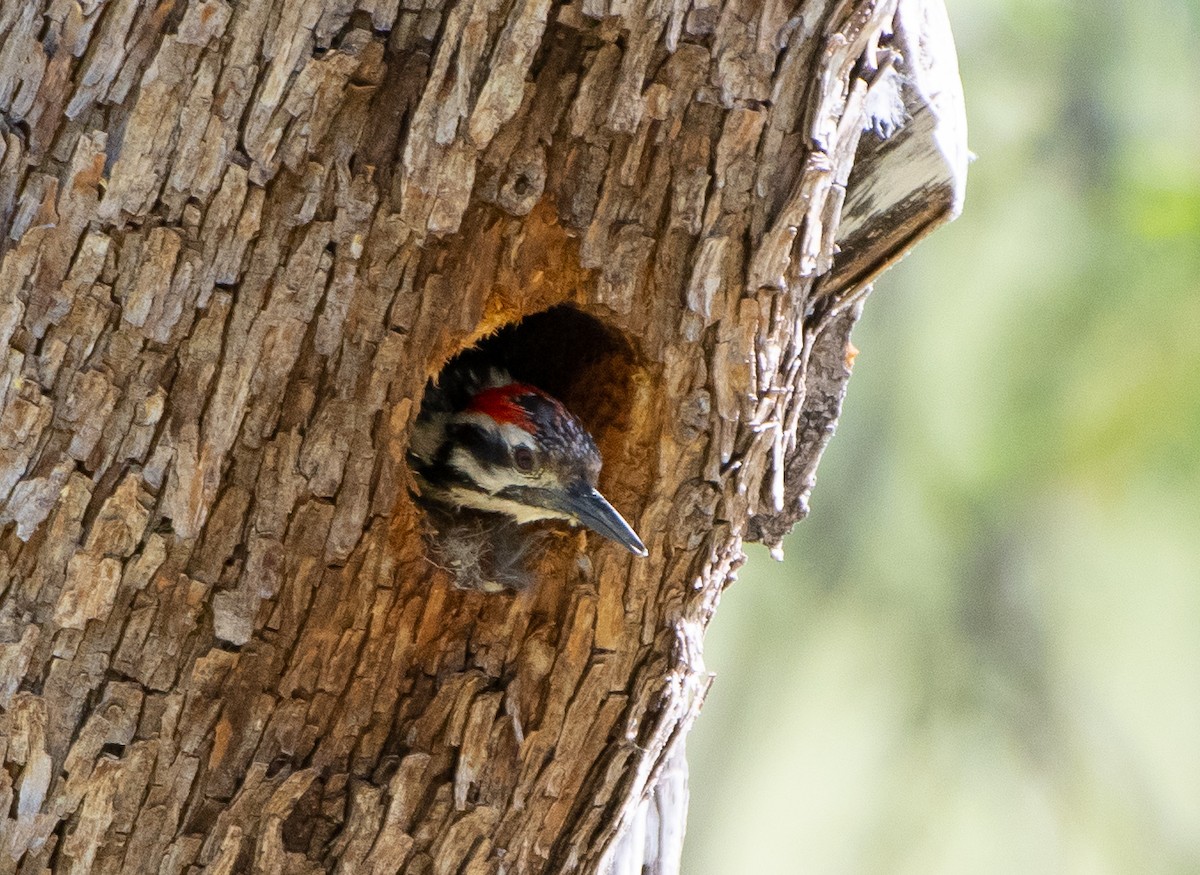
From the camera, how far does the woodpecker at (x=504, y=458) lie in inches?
126


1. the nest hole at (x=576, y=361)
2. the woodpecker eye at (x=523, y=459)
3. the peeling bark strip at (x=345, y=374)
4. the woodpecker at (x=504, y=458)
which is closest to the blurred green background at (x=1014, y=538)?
the nest hole at (x=576, y=361)

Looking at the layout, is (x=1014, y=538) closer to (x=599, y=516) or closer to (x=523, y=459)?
(x=523, y=459)

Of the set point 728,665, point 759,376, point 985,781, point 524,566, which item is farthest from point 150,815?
point 985,781

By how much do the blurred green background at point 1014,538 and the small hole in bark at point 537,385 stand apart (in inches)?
86.1

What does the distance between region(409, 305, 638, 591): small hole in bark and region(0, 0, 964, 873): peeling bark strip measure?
143 mm

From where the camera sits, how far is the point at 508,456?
3760 mm

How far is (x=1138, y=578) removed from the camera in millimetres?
5855

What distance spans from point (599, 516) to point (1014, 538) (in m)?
3.54

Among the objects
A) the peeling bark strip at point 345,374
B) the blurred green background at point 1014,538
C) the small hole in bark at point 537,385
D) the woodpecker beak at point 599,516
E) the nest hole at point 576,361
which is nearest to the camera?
the peeling bark strip at point 345,374

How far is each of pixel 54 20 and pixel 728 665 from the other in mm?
4546

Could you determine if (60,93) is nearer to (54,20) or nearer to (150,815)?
(54,20)

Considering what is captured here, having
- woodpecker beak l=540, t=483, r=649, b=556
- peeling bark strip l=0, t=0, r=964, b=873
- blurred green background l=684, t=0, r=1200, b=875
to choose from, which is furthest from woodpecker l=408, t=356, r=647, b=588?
blurred green background l=684, t=0, r=1200, b=875

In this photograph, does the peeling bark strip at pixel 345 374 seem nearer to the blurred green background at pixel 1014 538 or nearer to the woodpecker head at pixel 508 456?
the woodpecker head at pixel 508 456

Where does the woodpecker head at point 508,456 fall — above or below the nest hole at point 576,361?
below
